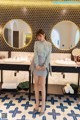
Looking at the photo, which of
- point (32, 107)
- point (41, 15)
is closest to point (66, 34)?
point (41, 15)

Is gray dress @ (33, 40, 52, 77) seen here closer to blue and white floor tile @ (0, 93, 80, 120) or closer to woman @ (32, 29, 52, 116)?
woman @ (32, 29, 52, 116)

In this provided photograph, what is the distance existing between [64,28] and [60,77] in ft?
3.60

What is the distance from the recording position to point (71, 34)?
407 cm

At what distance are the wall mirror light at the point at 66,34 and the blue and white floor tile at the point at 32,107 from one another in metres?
1.14

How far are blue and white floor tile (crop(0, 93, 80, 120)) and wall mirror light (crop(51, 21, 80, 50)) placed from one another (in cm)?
114

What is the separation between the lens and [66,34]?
4078mm

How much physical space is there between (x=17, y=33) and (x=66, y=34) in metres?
1.08

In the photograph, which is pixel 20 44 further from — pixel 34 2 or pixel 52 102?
pixel 52 102

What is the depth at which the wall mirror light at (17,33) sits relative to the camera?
4.11 meters

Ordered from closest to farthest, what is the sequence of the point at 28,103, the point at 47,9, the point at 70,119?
the point at 70,119 < the point at 28,103 < the point at 47,9

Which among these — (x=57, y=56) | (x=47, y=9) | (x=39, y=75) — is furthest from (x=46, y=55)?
(x=47, y=9)

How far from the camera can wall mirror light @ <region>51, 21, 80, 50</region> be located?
4.05m

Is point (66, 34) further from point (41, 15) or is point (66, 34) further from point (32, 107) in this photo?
point (32, 107)

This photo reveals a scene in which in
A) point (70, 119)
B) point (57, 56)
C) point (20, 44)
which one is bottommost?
point (70, 119)
